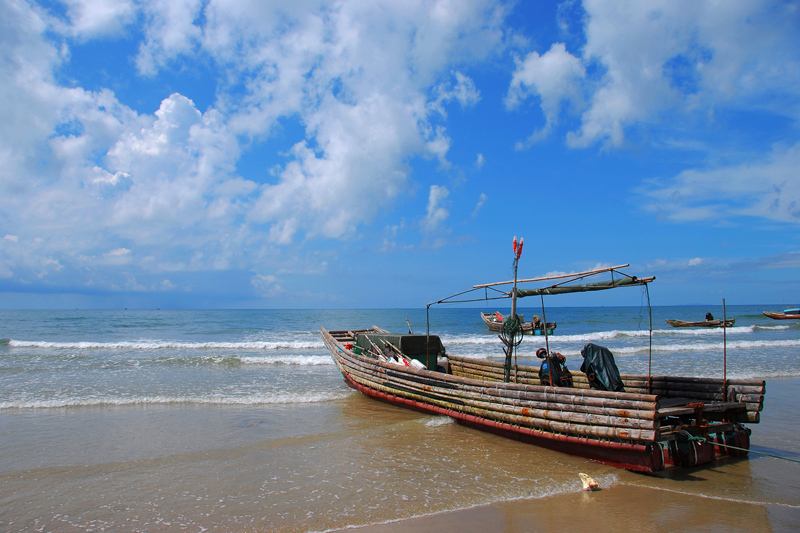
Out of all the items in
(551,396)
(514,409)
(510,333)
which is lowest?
(514,409)

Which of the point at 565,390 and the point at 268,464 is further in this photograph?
the point at 565,390

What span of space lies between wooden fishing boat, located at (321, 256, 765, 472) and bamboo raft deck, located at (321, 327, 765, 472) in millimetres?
15

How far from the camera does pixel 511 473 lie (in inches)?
320

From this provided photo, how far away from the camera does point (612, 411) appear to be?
8102 millimetres

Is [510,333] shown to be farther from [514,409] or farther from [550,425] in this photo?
[550,425]

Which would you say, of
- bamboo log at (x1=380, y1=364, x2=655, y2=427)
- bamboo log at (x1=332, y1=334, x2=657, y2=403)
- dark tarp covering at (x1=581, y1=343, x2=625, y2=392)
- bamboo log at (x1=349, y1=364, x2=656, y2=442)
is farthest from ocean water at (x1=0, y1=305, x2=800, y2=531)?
dark tarp covering at (x1=581, y1=343, x2=625, y2=392)

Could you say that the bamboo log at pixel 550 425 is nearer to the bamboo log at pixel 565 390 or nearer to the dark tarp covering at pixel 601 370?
the bamboo log at pixel 565 390

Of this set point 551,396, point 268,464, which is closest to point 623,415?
point 551,396

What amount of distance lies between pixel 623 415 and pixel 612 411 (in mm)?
190

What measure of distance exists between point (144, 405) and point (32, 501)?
6816 millimetres

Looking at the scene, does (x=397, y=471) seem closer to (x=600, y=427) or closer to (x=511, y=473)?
(x=511, y=473)

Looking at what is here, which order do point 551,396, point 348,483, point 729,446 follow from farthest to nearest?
point 551,396
point 729,446
point 348,483

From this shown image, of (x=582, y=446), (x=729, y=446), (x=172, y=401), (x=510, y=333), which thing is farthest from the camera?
(x=172, y=401)

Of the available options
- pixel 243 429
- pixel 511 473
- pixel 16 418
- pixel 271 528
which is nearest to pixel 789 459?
pixel 511 473
